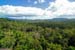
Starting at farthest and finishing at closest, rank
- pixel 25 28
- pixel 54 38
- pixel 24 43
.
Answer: pixel 25 28
pixel 54 38
pixel 24 43

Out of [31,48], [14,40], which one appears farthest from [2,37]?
[31,48]

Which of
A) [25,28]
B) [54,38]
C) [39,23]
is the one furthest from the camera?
[39,23]

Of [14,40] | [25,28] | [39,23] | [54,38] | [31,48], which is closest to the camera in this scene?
[31,48]

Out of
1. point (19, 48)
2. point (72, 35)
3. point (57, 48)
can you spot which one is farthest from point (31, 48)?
point (72, 35)

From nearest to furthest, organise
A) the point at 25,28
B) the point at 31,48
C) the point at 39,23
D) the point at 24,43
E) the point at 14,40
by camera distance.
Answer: the point at 31,48, the point at 24,43, the point at 14,40, the point at 25,28, the point at 39,23

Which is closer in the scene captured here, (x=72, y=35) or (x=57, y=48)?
(x=57, y=48)

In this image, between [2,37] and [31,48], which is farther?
[2,37]

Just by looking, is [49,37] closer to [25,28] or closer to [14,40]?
[14,40]

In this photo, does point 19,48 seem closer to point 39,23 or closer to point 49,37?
point 49,37
